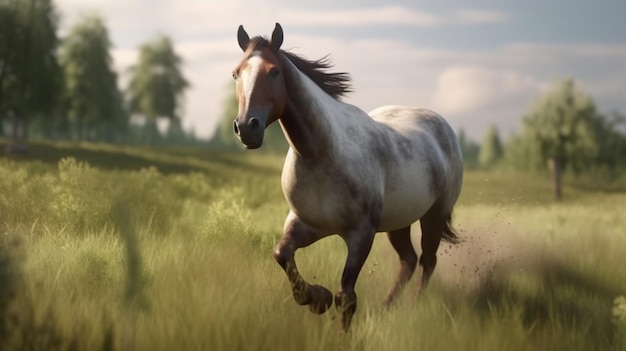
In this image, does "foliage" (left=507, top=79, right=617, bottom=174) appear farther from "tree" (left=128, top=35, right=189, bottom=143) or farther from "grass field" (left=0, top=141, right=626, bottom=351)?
"tree" (left=128, top=35, right=189, bottom=143)

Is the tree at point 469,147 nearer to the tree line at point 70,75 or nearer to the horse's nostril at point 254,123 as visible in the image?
the tree line at point 70,75

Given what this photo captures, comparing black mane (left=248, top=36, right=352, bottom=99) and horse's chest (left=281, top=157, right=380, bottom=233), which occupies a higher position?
black mane (left=248, top=36, right=352, bottom=99)

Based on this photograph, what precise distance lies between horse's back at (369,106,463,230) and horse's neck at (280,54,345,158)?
77cm

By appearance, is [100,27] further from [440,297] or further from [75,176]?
[440,297]

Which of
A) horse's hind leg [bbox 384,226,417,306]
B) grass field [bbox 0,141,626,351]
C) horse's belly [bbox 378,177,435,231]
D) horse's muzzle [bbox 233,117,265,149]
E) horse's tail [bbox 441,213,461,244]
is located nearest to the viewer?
grass field [bbox 0,141,626,351]

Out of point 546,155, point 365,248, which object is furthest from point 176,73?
point 365,248

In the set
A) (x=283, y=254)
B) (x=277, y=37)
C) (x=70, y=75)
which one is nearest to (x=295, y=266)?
(x=283, y=254)

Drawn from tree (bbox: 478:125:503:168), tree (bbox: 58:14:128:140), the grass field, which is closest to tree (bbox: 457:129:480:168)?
tree (bbox: 478:125:503:168)

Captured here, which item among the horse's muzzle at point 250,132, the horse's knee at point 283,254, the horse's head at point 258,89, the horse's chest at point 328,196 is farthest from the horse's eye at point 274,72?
the horse's knee at point 283,254

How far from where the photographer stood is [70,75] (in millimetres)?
45938

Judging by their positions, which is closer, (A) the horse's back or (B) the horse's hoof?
(B) the horse's hoof

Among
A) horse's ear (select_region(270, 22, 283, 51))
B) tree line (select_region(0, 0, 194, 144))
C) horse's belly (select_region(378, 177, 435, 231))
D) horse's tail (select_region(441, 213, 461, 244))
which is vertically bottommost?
horse's tail (select_region(441, 213, 461, 244))

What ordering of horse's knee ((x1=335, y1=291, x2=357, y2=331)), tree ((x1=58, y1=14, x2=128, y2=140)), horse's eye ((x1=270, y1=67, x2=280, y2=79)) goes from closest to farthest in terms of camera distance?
horse's eye ((x1=270, y1=67, x2=280, y2=79)) → horse's knee ((x1=335, y1=291, x2=357, y2=331)) → tree ((x1=58, y1=14, x2=128, y2=140))

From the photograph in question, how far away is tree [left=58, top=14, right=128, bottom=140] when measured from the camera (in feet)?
146
